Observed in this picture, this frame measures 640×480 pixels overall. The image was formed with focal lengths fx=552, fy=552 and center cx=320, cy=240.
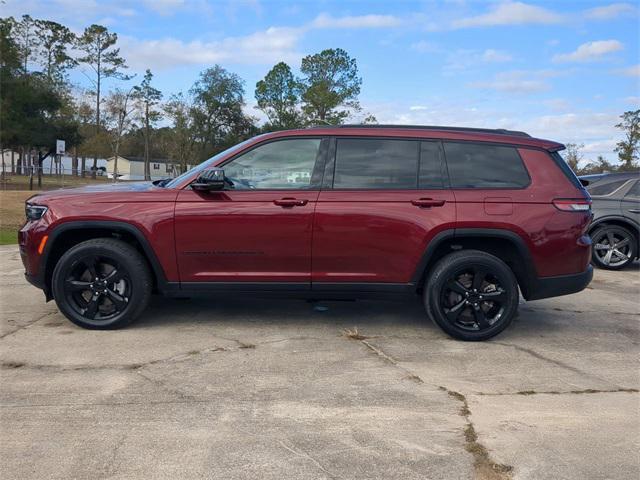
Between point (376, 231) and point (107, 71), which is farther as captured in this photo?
point (107, 71)

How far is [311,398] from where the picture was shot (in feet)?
12.0

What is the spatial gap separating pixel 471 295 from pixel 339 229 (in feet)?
4.32

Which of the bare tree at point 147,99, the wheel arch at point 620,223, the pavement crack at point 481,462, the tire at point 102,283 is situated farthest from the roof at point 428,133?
the bare tree at point 147,99

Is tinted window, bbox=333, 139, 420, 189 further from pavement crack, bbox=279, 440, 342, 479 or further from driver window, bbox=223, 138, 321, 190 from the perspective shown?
pavement crack, bbox=279, 440, 342, 479

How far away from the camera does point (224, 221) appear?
15.8 feet

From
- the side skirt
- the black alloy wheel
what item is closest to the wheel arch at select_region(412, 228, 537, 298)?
the side skirt

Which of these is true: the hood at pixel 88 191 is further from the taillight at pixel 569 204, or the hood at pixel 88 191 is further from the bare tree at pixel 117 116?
the bare tree at pixel 117 116

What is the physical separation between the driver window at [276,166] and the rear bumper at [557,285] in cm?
224

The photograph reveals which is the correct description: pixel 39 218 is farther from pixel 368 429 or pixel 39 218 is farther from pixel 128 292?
pixel 368 429

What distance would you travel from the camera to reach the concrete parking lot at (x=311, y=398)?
2.88 meters

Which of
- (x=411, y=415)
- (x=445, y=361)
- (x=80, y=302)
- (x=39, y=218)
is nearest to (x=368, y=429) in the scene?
(x=411, y=415)

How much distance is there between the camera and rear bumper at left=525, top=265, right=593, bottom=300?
4926mm

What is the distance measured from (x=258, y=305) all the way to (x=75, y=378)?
239 centimetres

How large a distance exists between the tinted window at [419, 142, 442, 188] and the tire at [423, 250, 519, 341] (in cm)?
67
